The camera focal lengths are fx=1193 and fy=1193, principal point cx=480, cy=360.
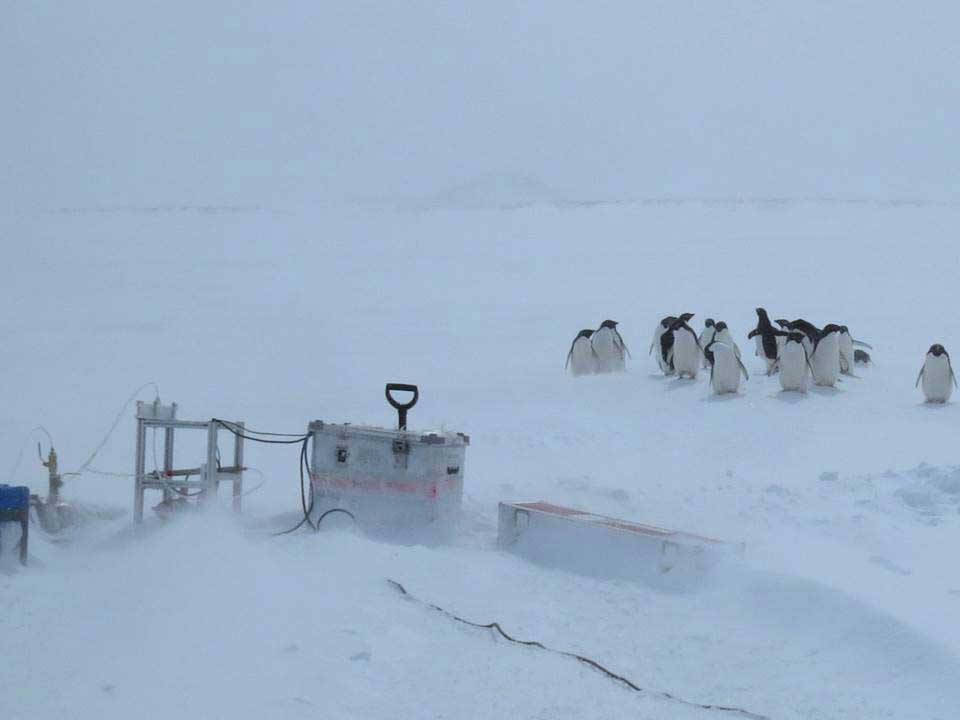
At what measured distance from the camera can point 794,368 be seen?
1166 cm

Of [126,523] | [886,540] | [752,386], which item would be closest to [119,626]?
[126,523]

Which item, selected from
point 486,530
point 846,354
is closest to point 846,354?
point 846,354

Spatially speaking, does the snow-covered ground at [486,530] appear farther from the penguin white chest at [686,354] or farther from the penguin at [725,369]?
the penguin white chest at [686,354]

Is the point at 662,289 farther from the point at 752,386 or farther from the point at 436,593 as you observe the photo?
the point at 436,593

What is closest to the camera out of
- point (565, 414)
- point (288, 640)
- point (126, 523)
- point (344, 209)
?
point (288, 640)

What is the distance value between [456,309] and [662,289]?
16.7ft

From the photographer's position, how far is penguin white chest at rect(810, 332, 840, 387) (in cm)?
1205

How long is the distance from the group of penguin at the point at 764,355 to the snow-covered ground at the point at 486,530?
0.26 metres

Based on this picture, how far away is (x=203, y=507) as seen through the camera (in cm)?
658

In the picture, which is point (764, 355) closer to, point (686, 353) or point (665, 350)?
point (665, 350)

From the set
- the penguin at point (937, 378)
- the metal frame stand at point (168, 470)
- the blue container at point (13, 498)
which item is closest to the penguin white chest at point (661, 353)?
the penguin at point (937, 378)

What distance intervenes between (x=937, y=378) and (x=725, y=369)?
200 centimetres

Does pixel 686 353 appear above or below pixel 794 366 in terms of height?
above

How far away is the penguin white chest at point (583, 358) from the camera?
45.9 ft
